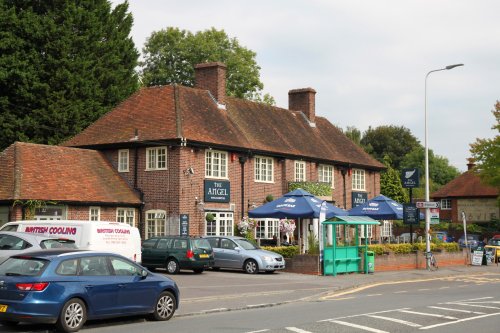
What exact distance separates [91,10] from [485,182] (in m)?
33.6

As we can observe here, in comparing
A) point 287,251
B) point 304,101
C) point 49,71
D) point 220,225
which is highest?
point 49,71

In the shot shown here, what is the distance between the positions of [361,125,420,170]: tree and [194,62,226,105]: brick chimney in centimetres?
5255

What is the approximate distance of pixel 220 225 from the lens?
36.1m

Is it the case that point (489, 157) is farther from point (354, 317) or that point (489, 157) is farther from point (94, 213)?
point (354, 317)

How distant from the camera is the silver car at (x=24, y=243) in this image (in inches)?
784

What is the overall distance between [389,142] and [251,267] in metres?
64.8

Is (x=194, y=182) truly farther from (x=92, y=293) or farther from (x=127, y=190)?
(x=92, y=293)

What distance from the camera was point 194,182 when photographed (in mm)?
34969

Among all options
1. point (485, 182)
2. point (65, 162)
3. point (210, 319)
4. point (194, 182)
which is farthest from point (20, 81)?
point (485, 182)

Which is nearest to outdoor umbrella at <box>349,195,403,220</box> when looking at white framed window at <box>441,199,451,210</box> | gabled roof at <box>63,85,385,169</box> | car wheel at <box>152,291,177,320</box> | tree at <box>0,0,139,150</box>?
gabled roof at <box>63,85,385,169</box>

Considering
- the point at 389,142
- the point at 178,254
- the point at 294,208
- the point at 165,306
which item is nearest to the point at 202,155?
the point at 294,208

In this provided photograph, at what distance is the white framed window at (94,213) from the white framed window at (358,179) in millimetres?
19186

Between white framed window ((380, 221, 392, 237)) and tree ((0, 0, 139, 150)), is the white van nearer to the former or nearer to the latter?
tree ((0, 0, 139, 150))

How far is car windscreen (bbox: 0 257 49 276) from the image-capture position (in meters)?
13.2
